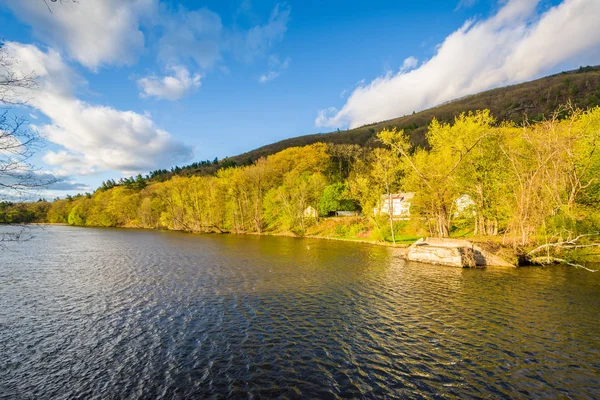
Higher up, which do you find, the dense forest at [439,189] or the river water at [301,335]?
the dense forest at [439,189]

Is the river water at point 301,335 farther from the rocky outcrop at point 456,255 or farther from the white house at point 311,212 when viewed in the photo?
the white house at point 311,212

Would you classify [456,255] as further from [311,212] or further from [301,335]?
[311,212]

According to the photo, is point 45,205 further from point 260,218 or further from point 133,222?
point 260,218

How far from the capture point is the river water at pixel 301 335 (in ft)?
35.2

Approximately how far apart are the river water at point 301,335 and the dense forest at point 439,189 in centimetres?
680

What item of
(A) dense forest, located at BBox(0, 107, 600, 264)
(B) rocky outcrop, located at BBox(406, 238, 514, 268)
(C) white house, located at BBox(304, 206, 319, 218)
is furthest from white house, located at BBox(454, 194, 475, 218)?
(C) white house, located at BBox(304, 206, 319, 218)

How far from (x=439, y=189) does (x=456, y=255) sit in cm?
1112

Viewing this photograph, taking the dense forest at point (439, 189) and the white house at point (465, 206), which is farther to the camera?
the white house at point (465, 206)

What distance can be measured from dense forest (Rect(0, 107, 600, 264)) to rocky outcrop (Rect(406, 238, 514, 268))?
3.97m

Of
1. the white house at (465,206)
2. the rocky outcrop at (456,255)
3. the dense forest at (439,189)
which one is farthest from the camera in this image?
the white house at (465,206)

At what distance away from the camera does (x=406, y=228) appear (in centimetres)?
5866

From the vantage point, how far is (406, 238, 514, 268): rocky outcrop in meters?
32.1

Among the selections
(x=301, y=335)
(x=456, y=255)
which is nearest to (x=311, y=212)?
(x=456, y=255)

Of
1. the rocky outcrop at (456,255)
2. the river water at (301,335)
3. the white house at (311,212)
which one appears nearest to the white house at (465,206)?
the rocky outcrop at (456,255)
